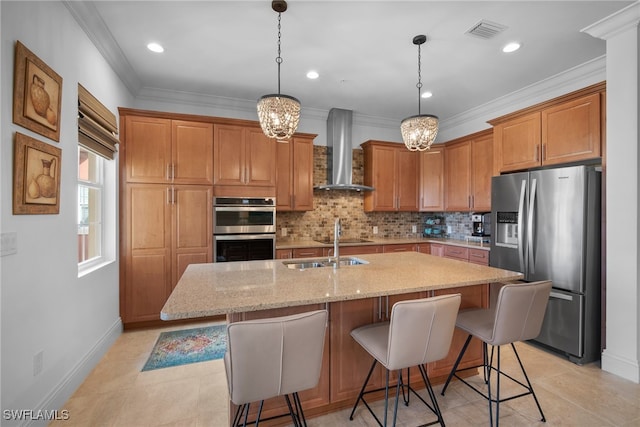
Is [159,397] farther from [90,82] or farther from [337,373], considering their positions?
[90,82]

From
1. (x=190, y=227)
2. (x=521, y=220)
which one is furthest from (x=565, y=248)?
(x=190, y=227)

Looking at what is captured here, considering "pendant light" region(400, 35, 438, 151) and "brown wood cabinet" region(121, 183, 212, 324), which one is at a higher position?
"pendant light" region(400, 35, 438, 151)

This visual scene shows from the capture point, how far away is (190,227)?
3418 mm

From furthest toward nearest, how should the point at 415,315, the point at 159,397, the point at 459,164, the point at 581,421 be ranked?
1. the point at 459,164
2. the point at 159,397
3. the point at 581,421
4. the point at 415,315

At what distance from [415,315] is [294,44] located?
2.49 metres

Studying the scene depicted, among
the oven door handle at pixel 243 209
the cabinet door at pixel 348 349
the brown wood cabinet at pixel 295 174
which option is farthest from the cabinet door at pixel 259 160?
the cabinet door at pixel 348 349

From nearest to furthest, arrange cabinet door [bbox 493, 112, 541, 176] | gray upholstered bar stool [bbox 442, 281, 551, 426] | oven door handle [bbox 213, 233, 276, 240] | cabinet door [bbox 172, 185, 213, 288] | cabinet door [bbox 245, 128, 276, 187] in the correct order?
1. gray upholstered bar stool [bbox 442, 281, 551, 426]
2. cabinet door [bbox 493, 112, 541, 176]
3. cabinet door [bbox 172, 185, 213, 288]
4. oven door handle [bbox 213, 233, 276, 240]
5. cabinet door [bbox 245, 128, 276, 187]

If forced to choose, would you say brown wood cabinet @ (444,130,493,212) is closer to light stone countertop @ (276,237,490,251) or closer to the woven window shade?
light stone countertop @ (276,237,490,251)

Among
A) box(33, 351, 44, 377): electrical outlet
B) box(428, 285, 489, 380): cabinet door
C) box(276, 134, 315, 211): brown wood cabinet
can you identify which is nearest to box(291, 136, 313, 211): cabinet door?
box(276, 134, 315, 211): brown wood cabinet

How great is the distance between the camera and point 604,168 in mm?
2516

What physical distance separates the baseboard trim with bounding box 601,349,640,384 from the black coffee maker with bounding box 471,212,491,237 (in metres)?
1.85

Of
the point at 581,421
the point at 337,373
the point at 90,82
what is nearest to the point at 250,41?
the point at 90,82

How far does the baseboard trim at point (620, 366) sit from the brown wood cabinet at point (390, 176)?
109 inches

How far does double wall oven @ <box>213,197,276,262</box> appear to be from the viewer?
3.49 m
